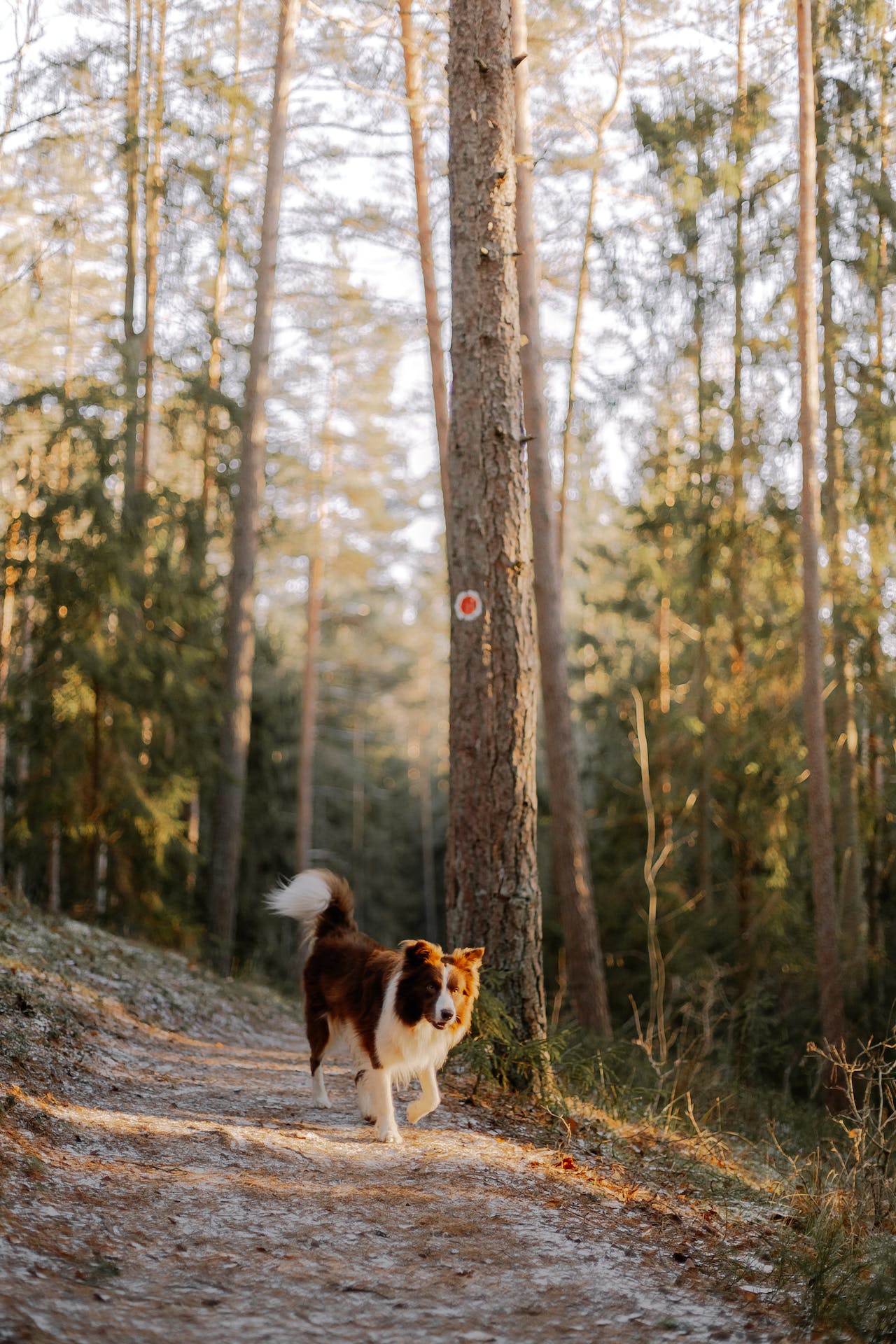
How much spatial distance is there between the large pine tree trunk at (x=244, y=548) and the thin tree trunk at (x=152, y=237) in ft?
4.26

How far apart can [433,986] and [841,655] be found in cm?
899

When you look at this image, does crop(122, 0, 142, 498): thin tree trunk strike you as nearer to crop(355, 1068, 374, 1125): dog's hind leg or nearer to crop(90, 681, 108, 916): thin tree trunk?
crop(90, 681, 108, 916): thin tree trunk

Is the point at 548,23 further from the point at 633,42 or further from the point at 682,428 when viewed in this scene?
the point at 682,428

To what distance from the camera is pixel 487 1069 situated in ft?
20.4

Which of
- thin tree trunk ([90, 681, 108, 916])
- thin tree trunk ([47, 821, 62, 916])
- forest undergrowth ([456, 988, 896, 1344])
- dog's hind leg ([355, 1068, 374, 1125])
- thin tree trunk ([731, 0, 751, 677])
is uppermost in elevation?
thin tree trunk ([731, 0, 751, 677])

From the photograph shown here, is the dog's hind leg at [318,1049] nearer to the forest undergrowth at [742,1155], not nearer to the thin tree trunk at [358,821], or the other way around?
the forest undergrowth at [742,1155]

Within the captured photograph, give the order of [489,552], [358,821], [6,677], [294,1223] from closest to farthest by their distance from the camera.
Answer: [294,1223] → [489,552] → [6,677] → [358,821]

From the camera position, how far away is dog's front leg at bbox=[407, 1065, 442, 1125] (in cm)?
552

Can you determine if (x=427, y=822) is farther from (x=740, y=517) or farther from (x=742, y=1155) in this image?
(x=742, y=1155)

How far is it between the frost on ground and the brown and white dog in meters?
0.23

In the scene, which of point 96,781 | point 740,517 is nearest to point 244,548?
point 96,781

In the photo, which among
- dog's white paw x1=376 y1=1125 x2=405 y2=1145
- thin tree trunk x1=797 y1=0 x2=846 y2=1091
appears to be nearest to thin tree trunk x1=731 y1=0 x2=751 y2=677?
thin tree trunk x1=797 y1=0 x2=846 y2=1091

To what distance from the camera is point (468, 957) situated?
546cm

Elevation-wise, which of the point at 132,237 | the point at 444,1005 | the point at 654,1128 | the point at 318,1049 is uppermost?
the point at 132,237
